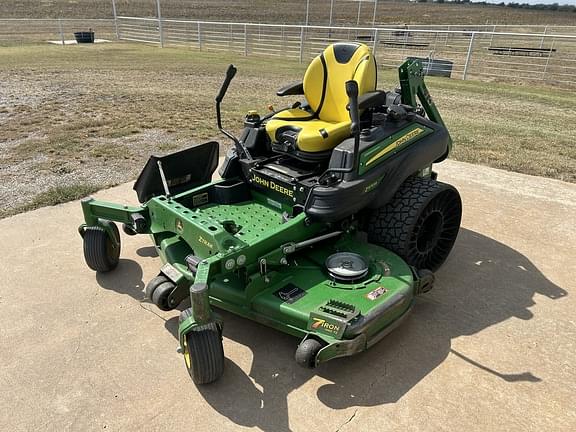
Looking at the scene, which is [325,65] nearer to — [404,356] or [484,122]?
[404,356]

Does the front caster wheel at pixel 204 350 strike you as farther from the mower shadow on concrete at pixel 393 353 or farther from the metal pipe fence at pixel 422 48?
the metal pipe fence at pixel 422 48

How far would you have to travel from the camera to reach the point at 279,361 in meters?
2.81

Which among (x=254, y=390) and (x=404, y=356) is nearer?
(x=254, y=390)

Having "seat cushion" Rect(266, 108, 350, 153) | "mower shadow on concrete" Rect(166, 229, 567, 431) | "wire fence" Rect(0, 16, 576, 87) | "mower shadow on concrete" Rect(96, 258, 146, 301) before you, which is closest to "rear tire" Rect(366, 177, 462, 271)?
"mower shadow on concrete" Rect(166, 229, 567, 431)

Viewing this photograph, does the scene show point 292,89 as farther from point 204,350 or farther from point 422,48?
point 422,48

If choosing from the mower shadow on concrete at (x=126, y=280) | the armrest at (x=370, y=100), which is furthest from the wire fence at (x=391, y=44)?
the mower shadow on concrete at (x=126, y=280)

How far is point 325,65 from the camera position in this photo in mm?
4266

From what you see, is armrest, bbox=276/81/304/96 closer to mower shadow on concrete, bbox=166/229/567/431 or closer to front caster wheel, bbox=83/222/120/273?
front caster wheel, bbox=83/222/120/273

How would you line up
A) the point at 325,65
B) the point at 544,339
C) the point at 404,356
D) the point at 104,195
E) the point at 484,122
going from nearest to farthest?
the point at 404,356
the point at 544,339
the point at 325,65
the point at 104,195
the point at 484,122

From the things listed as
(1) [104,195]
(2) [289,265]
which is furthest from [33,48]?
(2) [289,265]

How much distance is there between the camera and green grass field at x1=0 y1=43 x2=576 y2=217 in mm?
5816

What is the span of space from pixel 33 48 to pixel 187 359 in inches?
826

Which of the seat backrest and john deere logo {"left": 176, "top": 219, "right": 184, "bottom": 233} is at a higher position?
the seat backrest

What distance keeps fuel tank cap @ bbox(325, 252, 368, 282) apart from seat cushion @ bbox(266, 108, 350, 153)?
2.95ft
